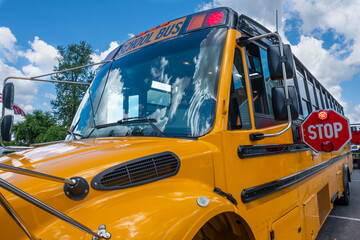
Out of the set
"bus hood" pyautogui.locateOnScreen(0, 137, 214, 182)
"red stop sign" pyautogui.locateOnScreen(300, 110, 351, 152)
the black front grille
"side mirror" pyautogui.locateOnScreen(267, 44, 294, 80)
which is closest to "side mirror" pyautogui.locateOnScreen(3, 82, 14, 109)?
"bus hood" pyautogui.locateOnScreen(0, 137, 214, 182)

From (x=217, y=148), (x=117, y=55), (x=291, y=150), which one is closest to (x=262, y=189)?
(x=217, y=148)

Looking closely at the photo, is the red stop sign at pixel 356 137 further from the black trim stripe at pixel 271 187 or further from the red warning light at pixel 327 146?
the red warning light at pixel 327 146

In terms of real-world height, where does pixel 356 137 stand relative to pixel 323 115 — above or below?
below

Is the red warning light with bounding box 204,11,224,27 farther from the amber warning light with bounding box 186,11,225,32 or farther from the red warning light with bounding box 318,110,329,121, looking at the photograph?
the red warning light with bounding box 318,110,329,121

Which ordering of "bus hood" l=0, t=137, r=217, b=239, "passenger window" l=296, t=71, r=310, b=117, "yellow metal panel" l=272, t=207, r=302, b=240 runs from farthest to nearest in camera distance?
"passenger window" l=296, t=71, r=310, b=117
"yellow metal panel" l=272, t=207, r=302, b=240
"bus hood" l=0, t=137, r=217, b=239

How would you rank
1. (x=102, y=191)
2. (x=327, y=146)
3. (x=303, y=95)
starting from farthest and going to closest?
(x=303, y=95), (x=327, y=146), (x=102, y=191)

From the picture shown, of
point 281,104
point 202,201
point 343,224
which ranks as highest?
point 281,104

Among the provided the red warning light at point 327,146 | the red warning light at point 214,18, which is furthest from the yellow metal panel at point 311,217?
the red warning light at point 214,18

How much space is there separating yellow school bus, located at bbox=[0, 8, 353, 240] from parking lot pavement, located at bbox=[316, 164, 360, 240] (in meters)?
1.67

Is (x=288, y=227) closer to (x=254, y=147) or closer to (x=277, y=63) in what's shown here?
(x=254, y=147)

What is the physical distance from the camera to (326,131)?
9.91 ft

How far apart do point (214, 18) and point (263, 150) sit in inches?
49.4

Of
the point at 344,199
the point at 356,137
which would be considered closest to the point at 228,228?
the point at 344,199

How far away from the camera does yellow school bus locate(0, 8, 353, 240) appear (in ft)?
4.06
